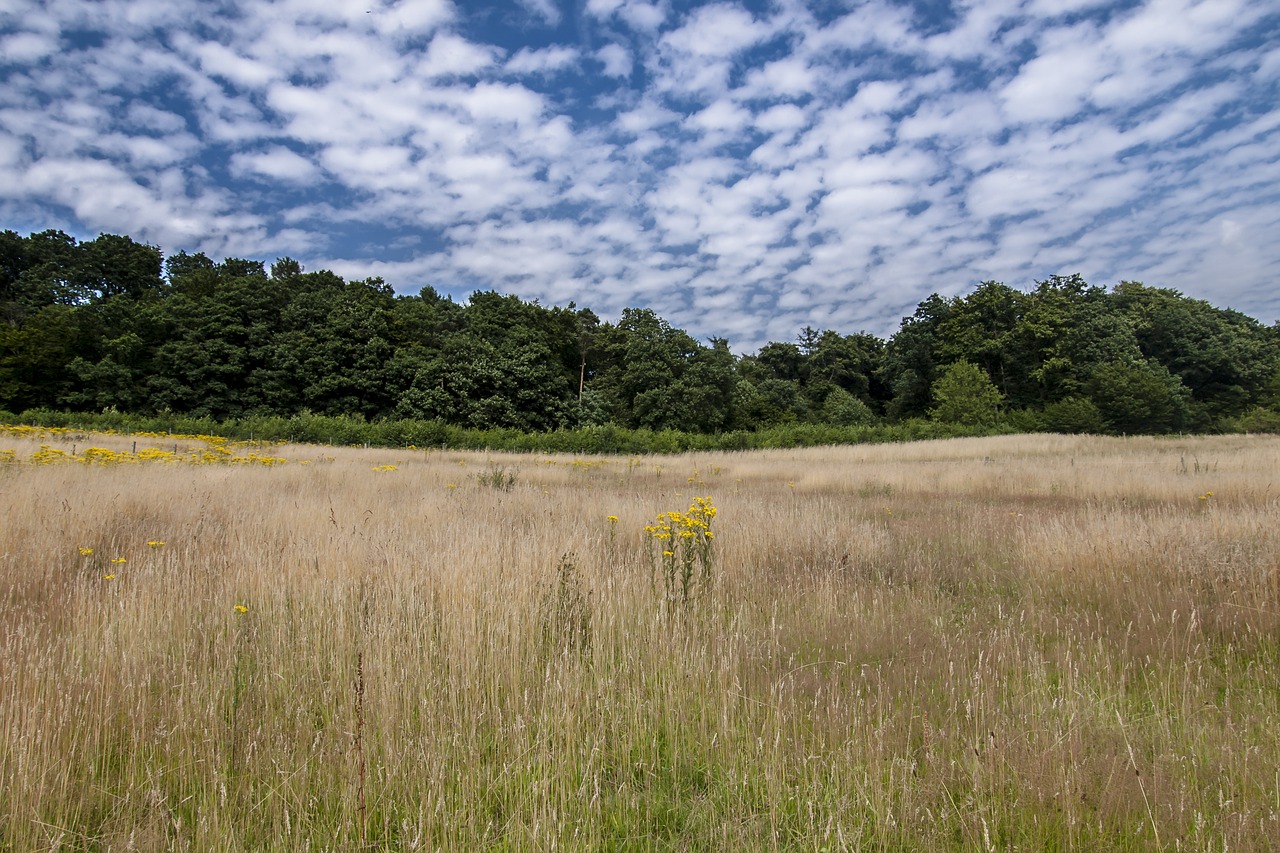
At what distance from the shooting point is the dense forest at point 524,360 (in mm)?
39656

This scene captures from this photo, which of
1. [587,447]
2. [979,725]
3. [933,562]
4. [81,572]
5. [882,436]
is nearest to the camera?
[979,725]

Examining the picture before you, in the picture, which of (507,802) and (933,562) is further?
(933,562)

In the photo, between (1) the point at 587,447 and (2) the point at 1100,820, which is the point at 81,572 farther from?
(1) the point at 587,447

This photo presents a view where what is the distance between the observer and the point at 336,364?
137 feet

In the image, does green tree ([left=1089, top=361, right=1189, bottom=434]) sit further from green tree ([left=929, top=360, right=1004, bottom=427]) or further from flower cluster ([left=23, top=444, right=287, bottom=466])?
flower cluster ([left=23, top=444, right=287, bottom=466])

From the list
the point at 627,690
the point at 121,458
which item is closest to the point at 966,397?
the point at 627,690

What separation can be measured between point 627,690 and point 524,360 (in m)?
37.9

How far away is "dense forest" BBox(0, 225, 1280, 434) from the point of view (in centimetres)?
3966

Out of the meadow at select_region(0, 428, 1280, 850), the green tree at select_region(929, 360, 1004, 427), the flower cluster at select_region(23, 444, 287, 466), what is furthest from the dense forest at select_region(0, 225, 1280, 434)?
the meadow at select_region(0, 428, 1280, 850)

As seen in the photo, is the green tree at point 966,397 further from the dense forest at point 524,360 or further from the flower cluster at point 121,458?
the flower cluster at point 121,458

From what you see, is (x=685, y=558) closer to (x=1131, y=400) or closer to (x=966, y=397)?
(x=966, y=397)

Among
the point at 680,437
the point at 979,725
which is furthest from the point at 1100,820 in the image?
the point at 680,437

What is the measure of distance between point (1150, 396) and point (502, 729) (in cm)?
5864

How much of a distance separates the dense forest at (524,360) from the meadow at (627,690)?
94.1ft
